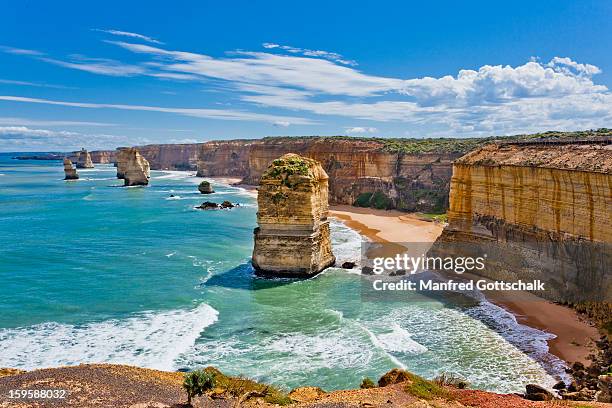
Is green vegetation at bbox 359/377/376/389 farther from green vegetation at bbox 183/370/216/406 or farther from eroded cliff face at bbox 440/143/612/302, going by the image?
eroded cliff face at bbox 440/143/612/302

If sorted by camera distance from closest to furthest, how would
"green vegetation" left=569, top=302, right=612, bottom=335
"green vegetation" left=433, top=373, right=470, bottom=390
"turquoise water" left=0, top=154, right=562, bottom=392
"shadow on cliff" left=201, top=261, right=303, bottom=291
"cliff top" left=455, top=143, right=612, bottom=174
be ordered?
"green vegetation" left=433, top=373, right=470, bottom=390, "turquoise water" left=0, top=154, right=562, bottom=392, "green vegetation" left=569, top=302, right=612, bottom=335, "cliff top" left=455, top=143, right=612, bottom=174, "shadow on cliff" left=201, top=261, right=303, bottom=291

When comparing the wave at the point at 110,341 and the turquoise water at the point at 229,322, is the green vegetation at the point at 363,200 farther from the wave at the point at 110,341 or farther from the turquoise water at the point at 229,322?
the wave at the point at 110,341

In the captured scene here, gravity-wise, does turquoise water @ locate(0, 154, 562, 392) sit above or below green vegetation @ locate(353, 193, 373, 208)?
below

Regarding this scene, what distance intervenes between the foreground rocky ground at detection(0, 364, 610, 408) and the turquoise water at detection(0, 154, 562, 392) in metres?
2.51

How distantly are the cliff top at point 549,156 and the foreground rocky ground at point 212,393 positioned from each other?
1381 centimetres

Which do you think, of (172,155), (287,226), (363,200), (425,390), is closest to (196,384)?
(425,390)

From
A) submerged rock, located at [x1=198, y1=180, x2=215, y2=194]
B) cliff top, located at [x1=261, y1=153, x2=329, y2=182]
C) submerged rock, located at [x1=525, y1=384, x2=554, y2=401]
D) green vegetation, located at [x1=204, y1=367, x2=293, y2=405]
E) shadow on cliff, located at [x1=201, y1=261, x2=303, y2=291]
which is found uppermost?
cliff top, located at [x1=261, y1=153, x2=329, y2=182]

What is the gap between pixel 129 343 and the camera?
2172 cm

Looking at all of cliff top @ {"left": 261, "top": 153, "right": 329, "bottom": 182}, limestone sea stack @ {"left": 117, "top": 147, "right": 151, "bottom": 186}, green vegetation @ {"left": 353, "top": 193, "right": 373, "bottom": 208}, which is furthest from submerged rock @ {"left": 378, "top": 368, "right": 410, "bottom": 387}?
limestone sea stack @ {"left": 117, "top": 147, "right": 151, "bottom": 186}

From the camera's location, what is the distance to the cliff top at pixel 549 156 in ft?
79.3

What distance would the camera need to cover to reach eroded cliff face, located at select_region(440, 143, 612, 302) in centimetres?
2352

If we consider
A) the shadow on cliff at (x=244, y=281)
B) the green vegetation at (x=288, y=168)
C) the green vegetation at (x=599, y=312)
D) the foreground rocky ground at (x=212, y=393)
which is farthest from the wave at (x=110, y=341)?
the green vegetation at (x=599, y=312)

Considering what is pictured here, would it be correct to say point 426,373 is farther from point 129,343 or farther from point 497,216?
point 497,216

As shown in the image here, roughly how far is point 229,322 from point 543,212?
18722 millimetres
